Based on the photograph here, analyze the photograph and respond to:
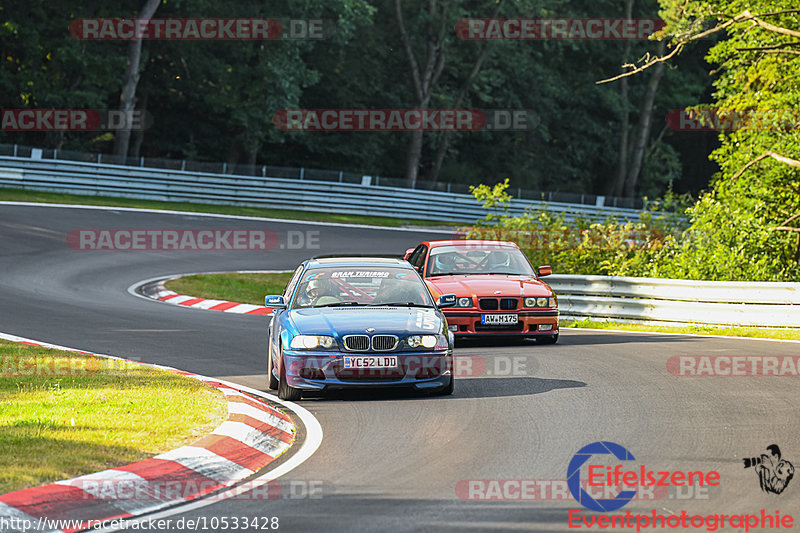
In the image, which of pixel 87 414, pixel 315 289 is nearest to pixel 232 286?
pixel 315 289

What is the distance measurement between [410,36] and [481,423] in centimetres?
4779

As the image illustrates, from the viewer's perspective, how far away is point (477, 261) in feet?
56.5

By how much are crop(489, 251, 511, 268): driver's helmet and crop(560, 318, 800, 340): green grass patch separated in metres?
3.05

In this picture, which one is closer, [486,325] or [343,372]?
[343,372]

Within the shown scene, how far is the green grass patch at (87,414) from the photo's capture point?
7281 mm

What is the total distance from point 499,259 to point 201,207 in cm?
2553

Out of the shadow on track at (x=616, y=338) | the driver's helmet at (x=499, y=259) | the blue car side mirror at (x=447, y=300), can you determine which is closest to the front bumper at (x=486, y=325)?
the shadow on track at (x=616, y=338)

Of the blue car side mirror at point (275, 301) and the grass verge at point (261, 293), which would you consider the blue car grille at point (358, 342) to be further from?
the grass verge at point (261, 293)

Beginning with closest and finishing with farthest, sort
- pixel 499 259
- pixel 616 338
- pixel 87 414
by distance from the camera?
pixel 87 414 < pixel 616 338 < pixel 499 259

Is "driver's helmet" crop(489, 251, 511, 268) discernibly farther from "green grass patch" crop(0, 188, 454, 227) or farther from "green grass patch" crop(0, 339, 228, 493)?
"green grass patch" crop(0, 188, 454, 227)

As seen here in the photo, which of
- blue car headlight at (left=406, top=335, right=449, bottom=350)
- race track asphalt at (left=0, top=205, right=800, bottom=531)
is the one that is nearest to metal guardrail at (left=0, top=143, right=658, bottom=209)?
race track asphalt at (left=0, top=205, right=800, bottom=531)

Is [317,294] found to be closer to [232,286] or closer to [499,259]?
[499,259]

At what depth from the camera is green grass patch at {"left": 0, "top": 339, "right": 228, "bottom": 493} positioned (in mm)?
7281

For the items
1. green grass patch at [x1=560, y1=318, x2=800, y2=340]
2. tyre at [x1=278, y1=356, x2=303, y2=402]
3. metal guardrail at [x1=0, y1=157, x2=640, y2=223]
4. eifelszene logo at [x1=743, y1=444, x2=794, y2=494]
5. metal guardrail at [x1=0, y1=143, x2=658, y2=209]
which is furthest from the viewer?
metal guardrail at [x1=0, y1=143, x2=658, y2=209]
